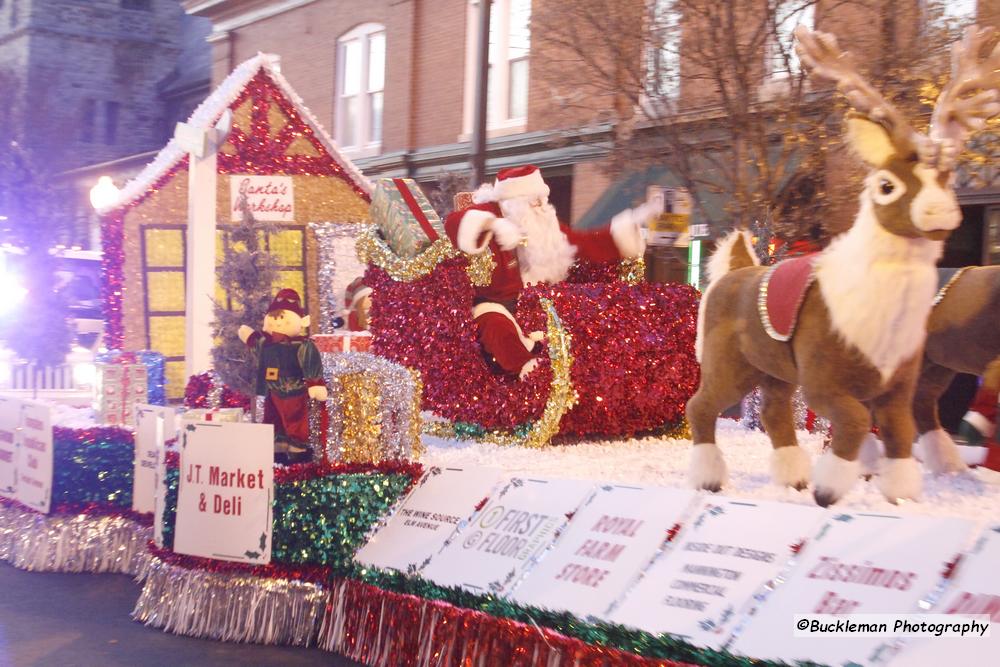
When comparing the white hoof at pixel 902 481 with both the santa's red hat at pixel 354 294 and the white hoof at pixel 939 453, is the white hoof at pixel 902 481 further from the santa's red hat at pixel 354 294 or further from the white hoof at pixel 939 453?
the santa's red hat at pixel 354 294

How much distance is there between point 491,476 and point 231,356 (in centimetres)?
197

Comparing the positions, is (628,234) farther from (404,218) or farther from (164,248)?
(164,248)

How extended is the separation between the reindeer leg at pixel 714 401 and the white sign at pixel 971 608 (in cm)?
134

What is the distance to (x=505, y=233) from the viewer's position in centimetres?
599

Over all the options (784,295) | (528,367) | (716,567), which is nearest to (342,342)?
(528,367)

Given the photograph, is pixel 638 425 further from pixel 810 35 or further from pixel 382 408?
pixel 810 35

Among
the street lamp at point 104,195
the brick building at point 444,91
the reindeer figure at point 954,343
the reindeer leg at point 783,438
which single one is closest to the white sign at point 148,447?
the reindeer leg at point 783,438

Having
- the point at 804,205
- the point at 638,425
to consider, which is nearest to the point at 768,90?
the point at 804,205

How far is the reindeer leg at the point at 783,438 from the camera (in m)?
4.32

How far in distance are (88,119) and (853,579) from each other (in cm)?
3025

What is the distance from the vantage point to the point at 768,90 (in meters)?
9.72

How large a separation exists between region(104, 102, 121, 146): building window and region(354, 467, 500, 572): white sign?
27886 mm

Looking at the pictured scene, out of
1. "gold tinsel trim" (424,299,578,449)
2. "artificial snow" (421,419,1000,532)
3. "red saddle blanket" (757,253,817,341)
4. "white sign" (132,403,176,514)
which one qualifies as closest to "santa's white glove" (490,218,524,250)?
"gold tinsel trim" (424,299,578,449)

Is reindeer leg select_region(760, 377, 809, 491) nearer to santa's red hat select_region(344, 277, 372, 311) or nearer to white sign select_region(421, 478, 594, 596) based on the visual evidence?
white sign select_region(421, 478, 594, 596)
